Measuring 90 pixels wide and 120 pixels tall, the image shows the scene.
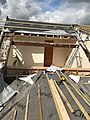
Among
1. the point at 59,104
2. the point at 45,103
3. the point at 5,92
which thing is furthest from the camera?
the point at 5,92

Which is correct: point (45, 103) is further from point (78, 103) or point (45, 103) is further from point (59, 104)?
point (78, 103)

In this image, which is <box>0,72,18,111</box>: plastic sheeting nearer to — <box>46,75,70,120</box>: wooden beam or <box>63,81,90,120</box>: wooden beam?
<box>46,75,70,120</box>: wooden beam

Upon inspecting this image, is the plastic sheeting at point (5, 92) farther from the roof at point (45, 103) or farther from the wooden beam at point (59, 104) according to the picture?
the wooden beam at point (59, 104)

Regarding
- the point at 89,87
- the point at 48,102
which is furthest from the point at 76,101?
the point at 89,87

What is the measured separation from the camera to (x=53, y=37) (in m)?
9.28

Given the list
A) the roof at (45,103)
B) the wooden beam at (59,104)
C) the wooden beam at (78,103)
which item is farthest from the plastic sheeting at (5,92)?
the wooden beam at (78,103)

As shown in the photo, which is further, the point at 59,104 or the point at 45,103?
the point at 45,103

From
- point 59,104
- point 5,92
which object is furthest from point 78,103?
point 5,92

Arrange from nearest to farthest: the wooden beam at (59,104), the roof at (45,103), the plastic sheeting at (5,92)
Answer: the wooden beam at (59,104), the roof at (45,103), the plastic sheeting at (5,92)

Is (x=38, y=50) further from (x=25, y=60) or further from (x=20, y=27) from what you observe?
(x=20, y=27)

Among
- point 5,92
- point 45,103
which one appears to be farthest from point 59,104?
point 5,92

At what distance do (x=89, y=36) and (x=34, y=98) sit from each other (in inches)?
176

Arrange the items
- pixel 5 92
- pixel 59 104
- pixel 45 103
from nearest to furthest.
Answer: pixel 59 104, pixel 45 103, pixel 5 92

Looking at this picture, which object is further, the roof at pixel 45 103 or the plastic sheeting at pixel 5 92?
Answer: the plastic sheeting at pixel 5 92
